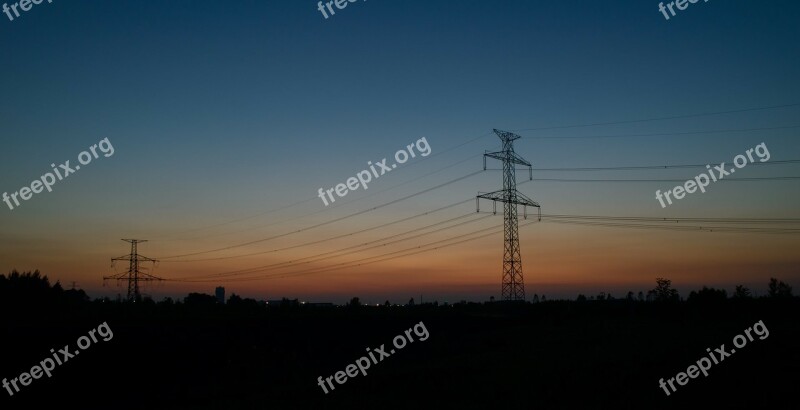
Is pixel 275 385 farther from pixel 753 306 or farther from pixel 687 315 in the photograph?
pixel 753 306

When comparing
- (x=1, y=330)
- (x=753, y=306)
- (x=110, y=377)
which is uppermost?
(x=1, y=330)

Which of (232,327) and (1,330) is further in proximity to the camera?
(232,327)

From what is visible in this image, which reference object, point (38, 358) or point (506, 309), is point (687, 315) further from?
point (38, 358)

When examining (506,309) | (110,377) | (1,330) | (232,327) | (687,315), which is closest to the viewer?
(110,377)

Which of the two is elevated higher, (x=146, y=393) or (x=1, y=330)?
(x=1, y=330)

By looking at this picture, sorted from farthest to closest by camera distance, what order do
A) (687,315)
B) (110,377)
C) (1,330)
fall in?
(687,315), (1,330), (110,377)

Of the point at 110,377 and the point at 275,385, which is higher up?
the point at 110,377

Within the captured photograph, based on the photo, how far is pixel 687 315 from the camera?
65.5 m

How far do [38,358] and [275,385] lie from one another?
52.3 ft

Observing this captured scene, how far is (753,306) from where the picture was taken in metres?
68.2

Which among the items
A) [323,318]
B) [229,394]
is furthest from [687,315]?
[229,394]

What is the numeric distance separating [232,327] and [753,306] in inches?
2215

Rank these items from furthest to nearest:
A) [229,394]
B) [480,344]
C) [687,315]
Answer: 1. [687,315]
2. [480,344]
3. [229,394]

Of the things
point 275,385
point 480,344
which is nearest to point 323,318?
point 480,344
